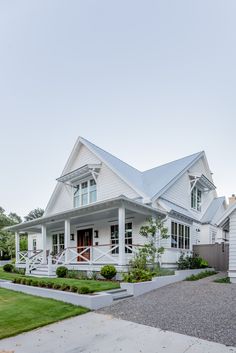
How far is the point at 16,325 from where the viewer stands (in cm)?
723

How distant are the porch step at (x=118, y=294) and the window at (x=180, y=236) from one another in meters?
6.37

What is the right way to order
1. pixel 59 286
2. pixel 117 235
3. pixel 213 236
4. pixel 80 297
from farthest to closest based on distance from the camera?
pixel 213 236 < pixel 117 235 < pixel 59 286 < pixel 80 297

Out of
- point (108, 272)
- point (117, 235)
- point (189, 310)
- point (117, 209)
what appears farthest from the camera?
point (117, 235)

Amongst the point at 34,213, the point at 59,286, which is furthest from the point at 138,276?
the point at 34,213

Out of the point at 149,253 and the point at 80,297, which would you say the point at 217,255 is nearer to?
the point at 149,253

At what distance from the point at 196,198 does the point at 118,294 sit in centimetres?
1279

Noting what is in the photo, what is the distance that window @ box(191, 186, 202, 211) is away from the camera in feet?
68.1

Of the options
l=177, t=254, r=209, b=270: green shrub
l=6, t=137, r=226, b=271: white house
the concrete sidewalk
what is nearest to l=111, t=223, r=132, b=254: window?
l=6, t=137, r=226, b=271: white house

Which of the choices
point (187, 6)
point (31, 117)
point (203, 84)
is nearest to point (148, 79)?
point (203, 84)

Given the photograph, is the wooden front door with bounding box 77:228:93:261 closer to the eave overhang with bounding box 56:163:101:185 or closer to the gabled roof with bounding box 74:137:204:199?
the eave overhang with bounding box 56:163:101:185

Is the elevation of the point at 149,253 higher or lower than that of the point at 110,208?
lower

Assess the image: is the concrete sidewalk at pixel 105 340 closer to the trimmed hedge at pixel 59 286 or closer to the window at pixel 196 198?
the trimmed hedge at pixel 59 286

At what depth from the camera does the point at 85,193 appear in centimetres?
1986

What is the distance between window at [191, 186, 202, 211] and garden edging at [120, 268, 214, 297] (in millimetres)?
6727
